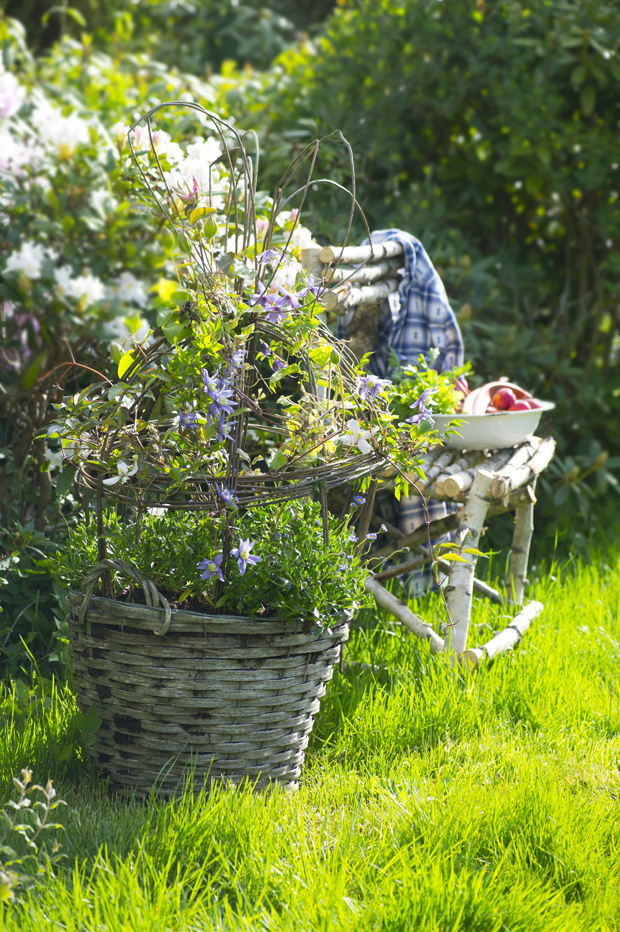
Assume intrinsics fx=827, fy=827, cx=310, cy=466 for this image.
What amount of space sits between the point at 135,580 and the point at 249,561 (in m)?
0.22

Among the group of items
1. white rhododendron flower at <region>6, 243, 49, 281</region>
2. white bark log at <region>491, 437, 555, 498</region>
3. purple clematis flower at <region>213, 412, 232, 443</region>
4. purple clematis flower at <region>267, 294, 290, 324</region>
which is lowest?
white bark log at <region>491, 437, 555, 498</region>

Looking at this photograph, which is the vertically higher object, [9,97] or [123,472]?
[9,97]

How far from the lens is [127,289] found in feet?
4.34

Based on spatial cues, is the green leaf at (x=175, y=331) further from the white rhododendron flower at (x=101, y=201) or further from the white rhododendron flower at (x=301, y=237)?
the white rhododendron flower at (x=301, y=237)

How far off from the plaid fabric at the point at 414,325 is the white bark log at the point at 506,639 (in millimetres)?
342

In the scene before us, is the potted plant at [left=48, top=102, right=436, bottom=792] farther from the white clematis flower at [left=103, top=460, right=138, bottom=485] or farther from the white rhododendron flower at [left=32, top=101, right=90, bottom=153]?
the white rhododendron flower at [left=32, top=101, right=90, bottom=153]

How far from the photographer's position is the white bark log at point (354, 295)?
2.14 m

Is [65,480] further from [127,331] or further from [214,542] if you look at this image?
[127,331]

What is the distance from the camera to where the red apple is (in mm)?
2539

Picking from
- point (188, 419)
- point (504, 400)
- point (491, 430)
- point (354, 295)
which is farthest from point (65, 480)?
point (504, 400)

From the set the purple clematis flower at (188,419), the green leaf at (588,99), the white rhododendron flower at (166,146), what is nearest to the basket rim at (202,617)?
the purple clematis flower at (188,419)

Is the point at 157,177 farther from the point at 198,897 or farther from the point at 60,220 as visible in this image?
the point at 198,897

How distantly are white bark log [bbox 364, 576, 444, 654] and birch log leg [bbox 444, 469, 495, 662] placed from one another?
1.3 inches

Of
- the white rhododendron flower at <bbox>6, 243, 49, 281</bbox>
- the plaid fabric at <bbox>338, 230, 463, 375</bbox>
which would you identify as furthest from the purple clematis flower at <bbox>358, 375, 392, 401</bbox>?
the plaid fabric at <bbox>338, 230, 463, 375</bbox>
